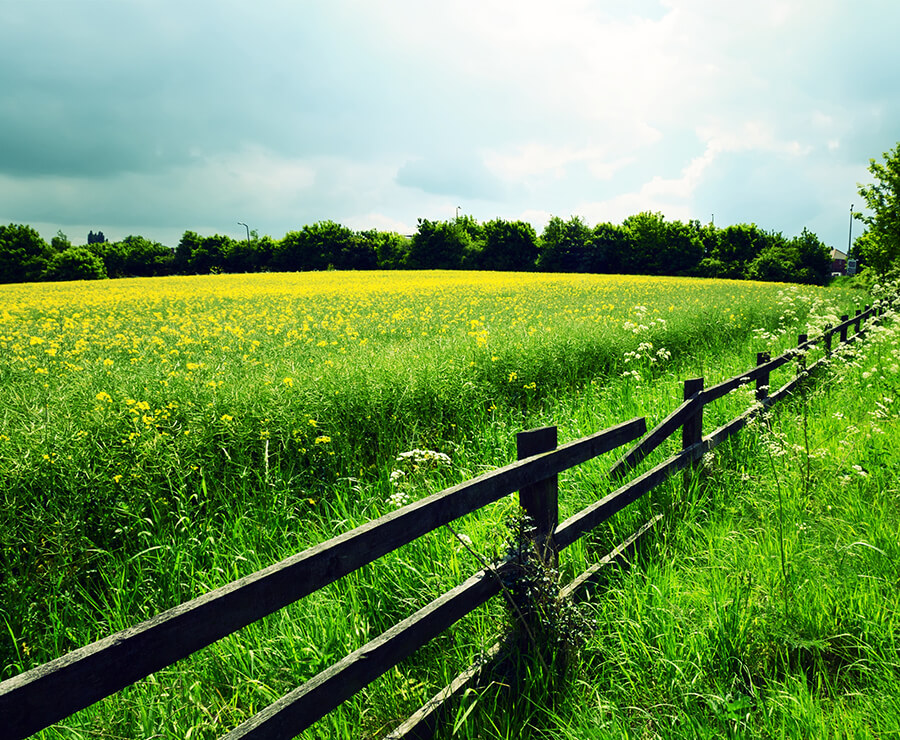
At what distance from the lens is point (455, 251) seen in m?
70.7

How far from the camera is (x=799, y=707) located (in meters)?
2.14

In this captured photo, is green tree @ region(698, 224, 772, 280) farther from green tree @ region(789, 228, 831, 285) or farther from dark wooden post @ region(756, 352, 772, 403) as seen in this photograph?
dark wooden post @ region(756, 352, 772, 403)

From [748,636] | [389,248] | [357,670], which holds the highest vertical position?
[389,248]

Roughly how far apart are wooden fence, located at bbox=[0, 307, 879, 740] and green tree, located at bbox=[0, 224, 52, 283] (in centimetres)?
8225

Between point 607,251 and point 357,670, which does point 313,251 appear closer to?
point 607,251

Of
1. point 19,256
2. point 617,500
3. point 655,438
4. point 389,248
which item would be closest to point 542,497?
point 617,500

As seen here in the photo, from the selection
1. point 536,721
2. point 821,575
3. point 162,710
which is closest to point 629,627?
point 536,721

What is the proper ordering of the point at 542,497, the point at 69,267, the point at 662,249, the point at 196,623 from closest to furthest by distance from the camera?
the point at 196,623, the point at 542,497, the point at 69,267, the point at 662,249

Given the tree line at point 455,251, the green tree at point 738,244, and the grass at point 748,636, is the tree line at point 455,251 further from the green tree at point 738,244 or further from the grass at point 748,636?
the grass at point 748,636

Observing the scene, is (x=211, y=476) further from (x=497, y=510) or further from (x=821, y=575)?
(x=821, y=575)

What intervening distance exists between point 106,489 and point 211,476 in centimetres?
77

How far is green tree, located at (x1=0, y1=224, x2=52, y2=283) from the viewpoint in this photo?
65062 mm

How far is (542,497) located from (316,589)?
1.42 meters

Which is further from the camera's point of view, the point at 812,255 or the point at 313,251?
the point at 313,251
